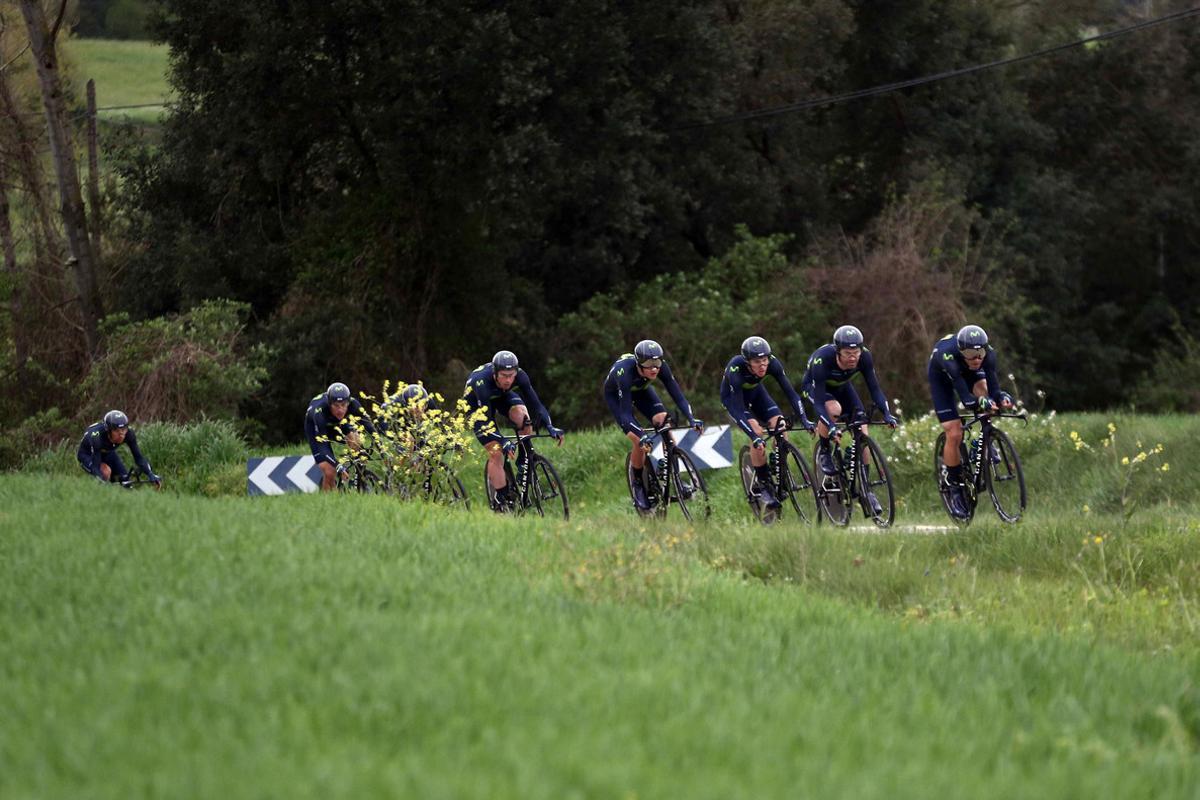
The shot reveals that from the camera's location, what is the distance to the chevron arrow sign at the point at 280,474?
71.5 feet

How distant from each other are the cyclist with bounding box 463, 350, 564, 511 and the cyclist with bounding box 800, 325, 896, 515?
2.84 m

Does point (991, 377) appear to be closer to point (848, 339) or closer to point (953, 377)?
point (953, 377)

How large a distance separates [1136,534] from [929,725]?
23.8 ft

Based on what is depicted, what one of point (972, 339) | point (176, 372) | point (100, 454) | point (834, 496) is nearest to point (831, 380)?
point (834, 496)

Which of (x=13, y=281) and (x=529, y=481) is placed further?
(x=13, y=281)

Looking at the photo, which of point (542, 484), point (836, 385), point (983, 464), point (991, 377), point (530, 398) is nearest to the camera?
point (991, 377)

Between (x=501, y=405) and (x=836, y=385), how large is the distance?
3.91 meters

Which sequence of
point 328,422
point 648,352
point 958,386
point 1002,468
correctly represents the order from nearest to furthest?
point 958,386, point 1002,468, point 648,352, point 328,422

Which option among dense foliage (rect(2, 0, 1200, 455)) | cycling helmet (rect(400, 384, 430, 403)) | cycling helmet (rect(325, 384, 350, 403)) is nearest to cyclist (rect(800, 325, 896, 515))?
cycling helmet (rect(400, 384, 430, 403))

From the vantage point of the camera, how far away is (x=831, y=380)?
1631cm

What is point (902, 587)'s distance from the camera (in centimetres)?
1129

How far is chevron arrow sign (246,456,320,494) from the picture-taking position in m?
21.8

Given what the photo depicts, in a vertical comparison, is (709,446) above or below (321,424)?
below

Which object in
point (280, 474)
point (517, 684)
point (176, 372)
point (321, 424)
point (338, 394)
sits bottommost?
point (280, 474)
